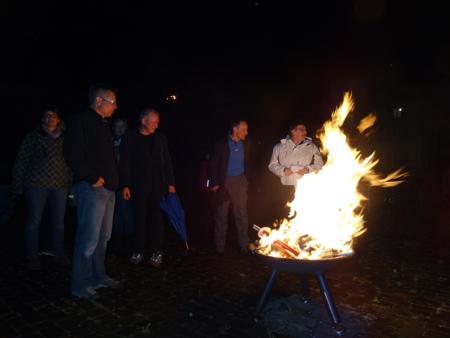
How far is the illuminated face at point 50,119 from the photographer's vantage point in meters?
6.07

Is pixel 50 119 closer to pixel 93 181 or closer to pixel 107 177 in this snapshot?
pixel 107 177

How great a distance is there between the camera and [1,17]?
12047mm

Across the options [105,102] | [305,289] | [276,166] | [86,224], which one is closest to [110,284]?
[86,224]

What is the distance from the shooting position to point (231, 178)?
24.2 ft

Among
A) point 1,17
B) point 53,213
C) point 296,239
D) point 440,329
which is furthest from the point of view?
point 1,17

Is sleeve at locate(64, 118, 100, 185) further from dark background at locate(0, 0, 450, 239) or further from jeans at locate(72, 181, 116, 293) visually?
dark background at locate(0, 0, 450, 239)

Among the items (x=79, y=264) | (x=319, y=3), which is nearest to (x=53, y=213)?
(x=79, y=264)

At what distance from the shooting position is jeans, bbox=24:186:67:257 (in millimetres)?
6081

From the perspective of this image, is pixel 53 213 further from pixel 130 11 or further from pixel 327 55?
pixel 327 55

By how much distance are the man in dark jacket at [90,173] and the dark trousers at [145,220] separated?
1.22 metres

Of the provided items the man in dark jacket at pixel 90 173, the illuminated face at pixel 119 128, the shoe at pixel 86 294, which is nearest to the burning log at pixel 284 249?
the man in dark jacket at pixel 90 173

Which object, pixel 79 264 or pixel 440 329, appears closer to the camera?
pixel 440 329

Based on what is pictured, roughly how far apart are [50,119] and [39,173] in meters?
0.83

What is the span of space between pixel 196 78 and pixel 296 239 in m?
10.1
